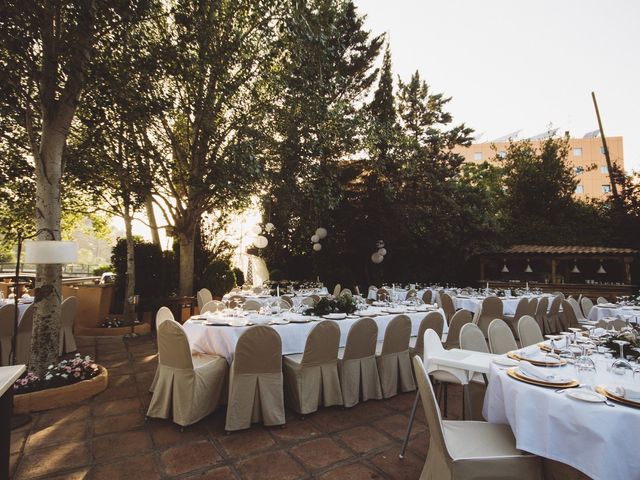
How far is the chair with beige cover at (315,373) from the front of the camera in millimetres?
3750

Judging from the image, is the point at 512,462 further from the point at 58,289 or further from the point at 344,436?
the point at 58,289

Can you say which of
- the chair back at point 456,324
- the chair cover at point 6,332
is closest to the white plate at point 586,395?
the chair back at point 456,324

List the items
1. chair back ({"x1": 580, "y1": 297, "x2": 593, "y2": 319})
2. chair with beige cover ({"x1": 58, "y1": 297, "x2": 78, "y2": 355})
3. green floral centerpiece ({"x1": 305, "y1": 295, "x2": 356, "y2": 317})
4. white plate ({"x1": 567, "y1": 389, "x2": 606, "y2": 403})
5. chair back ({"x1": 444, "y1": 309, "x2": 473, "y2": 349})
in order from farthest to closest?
chair back ({"x1": 580, "y1": 297, "x2": 593, "y2": 319})
chair with beige cover ({"x1": 58, "y1": 297, "x2": 78, "y2": 355})
green floral centerpiece ({"x1": 305, "y1": 295, "x2": 356, "y2": 317})
chair back ({"x1": 444, "y1": 309, "x2": 473, "y2": 349})
white plate ({"x1": 567, "y1": 389, "x2": 606, "y2": 403})

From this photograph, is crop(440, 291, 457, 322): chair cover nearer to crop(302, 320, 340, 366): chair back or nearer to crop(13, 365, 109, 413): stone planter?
crop(302, 320, 340, 366): chair back

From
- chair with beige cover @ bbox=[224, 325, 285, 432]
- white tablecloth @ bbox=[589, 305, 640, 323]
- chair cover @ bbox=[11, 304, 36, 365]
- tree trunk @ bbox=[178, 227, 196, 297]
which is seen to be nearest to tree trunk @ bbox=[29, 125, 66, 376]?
chair cover @ bbox=[11, 304, 36, 365]

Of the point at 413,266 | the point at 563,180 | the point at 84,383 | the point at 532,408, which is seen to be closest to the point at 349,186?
the point at 413,266

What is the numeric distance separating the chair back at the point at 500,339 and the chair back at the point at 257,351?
200 centimetres

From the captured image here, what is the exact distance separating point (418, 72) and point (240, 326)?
14.5 metres

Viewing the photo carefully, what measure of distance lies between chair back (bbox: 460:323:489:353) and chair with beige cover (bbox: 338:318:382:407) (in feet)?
3.26

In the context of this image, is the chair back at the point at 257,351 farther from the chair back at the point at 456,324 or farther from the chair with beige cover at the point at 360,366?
the chair back at the point at 456,324

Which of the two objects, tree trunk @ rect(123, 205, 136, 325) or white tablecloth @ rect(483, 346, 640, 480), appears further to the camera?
tree trunk @ rect(123, 205, 136, 325)

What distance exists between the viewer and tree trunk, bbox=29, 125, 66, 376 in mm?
4266

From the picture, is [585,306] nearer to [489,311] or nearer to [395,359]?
[489,311]

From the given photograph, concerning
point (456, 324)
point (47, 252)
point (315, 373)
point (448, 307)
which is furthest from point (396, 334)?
point (448, 307)
